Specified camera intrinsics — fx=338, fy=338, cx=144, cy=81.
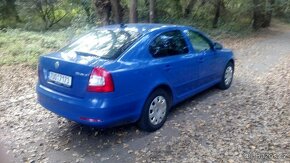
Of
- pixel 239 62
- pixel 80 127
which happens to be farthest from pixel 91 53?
pixel 239 62

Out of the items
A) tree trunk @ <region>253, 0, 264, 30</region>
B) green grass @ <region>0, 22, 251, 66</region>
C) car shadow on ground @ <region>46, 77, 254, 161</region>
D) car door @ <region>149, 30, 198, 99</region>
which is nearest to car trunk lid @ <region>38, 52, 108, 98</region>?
car shadow on ground @ <region>46, 77, 254, 161</region>

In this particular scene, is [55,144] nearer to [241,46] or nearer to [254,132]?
[254,132]

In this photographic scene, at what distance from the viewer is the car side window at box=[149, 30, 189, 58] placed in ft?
18.1

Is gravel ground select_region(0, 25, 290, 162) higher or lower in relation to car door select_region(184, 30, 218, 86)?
lower

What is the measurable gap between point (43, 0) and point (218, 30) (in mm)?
14151

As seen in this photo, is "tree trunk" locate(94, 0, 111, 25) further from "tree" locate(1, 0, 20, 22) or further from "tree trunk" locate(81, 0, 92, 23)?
"tree" locate(1, 0, 20, 22)

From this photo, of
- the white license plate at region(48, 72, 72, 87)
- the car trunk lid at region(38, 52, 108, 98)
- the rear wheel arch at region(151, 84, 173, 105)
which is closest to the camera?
the car trunk lid at region(38, 52, 108, 98)

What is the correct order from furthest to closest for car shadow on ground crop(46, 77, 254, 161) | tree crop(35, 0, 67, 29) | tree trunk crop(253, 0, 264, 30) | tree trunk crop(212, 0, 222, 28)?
1. tree crop(35, 0, 67, 29)
2. tree trunk crop(212, 0, 222, 28)
3. tree trunk crop(253, 0, 264, 30)
4. car shadow on ground crop(46, 77, 254, 161)

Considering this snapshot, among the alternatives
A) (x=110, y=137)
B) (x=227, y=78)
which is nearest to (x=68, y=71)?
(x=110, y=137)

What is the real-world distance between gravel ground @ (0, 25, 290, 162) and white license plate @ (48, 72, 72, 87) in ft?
3.14

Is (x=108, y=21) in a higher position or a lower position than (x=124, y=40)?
lower

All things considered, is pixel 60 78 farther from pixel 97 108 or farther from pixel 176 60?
pixel 176 60

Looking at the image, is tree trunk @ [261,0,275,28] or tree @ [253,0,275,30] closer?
tree trunk @ [261,0,275,28]

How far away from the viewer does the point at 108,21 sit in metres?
15.7
